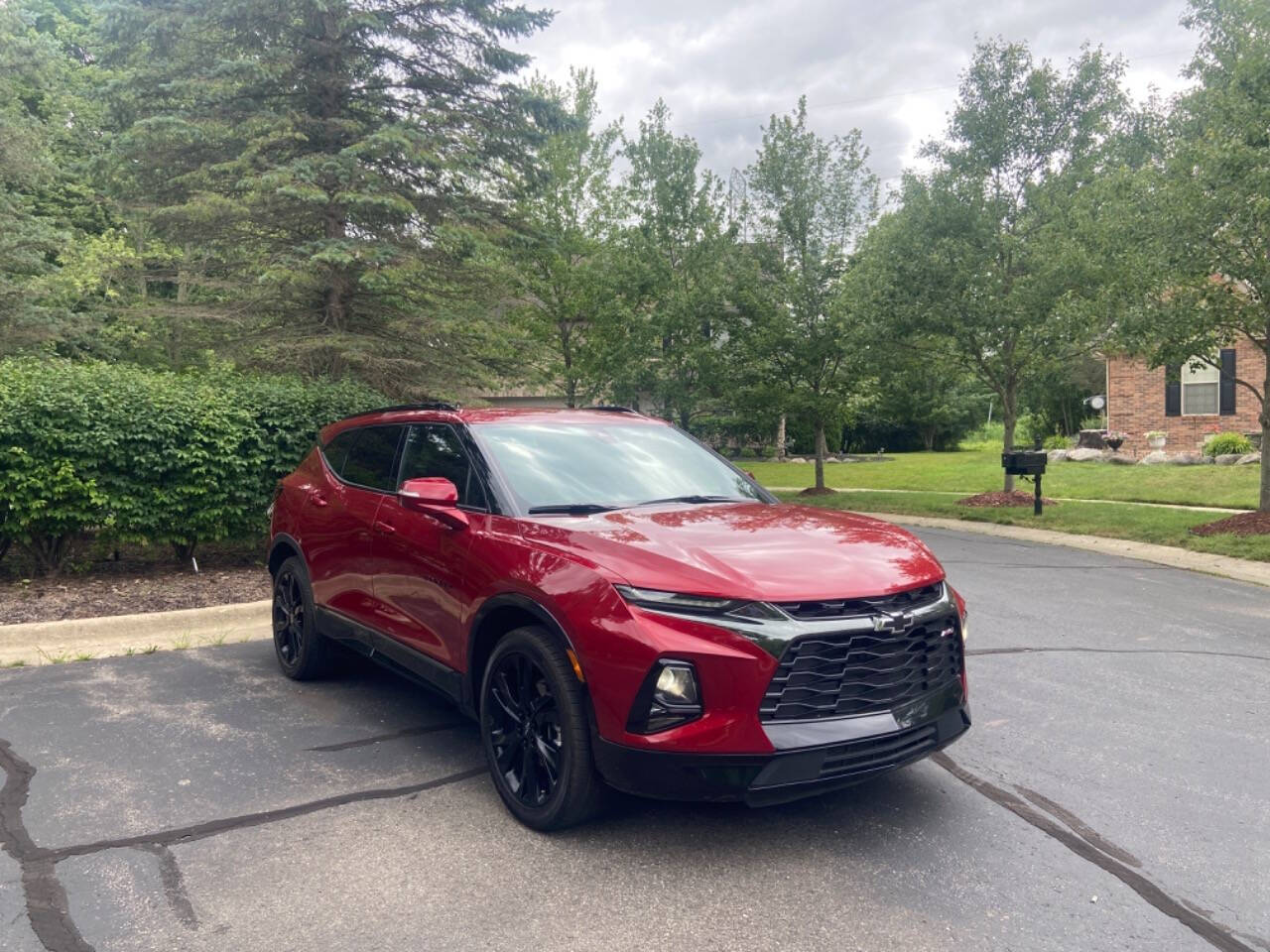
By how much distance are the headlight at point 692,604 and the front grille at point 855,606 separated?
86 mm

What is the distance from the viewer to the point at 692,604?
3.21 metres

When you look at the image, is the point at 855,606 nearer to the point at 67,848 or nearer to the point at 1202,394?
the point at 67,848

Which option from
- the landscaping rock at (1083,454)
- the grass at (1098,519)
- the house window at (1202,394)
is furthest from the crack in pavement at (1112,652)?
the house window at (1202,394)

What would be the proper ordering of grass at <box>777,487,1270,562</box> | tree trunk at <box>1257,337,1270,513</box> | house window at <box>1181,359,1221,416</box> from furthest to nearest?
house window at <box>1181,359,1221,416</box> → tree trunk at <box>1257,337,1270,513</box> → grass at <box>777,487,1270,562</box>

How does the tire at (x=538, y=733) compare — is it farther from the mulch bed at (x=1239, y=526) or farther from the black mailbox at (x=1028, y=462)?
the black mailbox at (x=1028, y=462)

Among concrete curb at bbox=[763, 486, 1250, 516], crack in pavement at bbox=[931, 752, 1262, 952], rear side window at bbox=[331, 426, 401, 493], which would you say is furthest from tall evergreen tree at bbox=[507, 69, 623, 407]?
crack in pavement at bbox=[931, 752, 1262, 952]

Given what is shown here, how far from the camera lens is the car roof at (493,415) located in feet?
15.8

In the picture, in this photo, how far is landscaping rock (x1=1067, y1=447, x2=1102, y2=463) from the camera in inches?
961

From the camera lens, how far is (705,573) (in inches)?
129

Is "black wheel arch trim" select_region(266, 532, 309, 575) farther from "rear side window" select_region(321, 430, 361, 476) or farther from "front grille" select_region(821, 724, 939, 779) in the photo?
"front grille" select_region(821, 724, 939, 779)

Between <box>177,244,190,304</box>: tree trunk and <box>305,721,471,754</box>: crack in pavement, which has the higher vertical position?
<box>177,244,190,304</box>: tree trunk

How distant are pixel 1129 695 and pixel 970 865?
2712 mm

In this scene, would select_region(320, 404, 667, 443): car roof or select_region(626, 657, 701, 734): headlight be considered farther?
select_region(320, 404, 667, 443): car roof

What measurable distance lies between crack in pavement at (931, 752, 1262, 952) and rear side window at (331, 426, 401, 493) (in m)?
3.27
